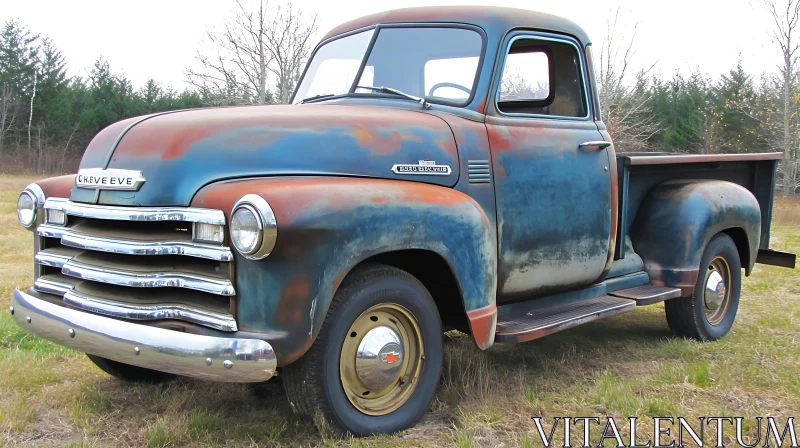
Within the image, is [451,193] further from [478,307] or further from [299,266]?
[299,266]

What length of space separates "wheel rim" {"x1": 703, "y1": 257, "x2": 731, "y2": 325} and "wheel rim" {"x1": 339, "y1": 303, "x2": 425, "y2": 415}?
8.99 feet

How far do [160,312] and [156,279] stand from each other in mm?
127

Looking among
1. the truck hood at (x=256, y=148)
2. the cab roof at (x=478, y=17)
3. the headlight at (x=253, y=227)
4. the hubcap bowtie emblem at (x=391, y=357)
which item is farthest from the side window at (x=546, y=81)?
the headlight at (x=253, y=227)

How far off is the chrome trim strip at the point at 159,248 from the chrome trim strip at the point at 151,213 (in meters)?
0.09

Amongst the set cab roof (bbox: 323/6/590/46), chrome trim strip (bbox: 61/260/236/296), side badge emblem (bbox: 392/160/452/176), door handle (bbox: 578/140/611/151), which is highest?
cab roof (bbox: 323/6/590/46)

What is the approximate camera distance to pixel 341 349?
2.82 m

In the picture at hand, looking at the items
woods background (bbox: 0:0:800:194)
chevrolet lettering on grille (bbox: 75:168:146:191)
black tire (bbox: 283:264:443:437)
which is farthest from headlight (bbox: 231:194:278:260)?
woods background (bbox: 0:0:800:194)

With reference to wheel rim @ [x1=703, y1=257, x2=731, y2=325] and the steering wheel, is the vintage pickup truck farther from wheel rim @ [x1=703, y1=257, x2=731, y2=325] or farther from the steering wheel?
wheel rim @ [x1=703, y1=257, x2=731, y2=325]

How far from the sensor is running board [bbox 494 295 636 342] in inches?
136

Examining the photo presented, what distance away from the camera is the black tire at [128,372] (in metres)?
3.68

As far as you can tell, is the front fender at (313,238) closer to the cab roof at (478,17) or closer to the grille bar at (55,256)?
the grille bar at (55,256)

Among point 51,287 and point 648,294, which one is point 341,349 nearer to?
point 51,287

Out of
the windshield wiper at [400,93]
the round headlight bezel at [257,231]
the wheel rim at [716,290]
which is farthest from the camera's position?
the wheel rim at [716,290]

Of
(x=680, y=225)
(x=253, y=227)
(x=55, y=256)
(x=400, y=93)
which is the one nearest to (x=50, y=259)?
(x=55, y=256)
